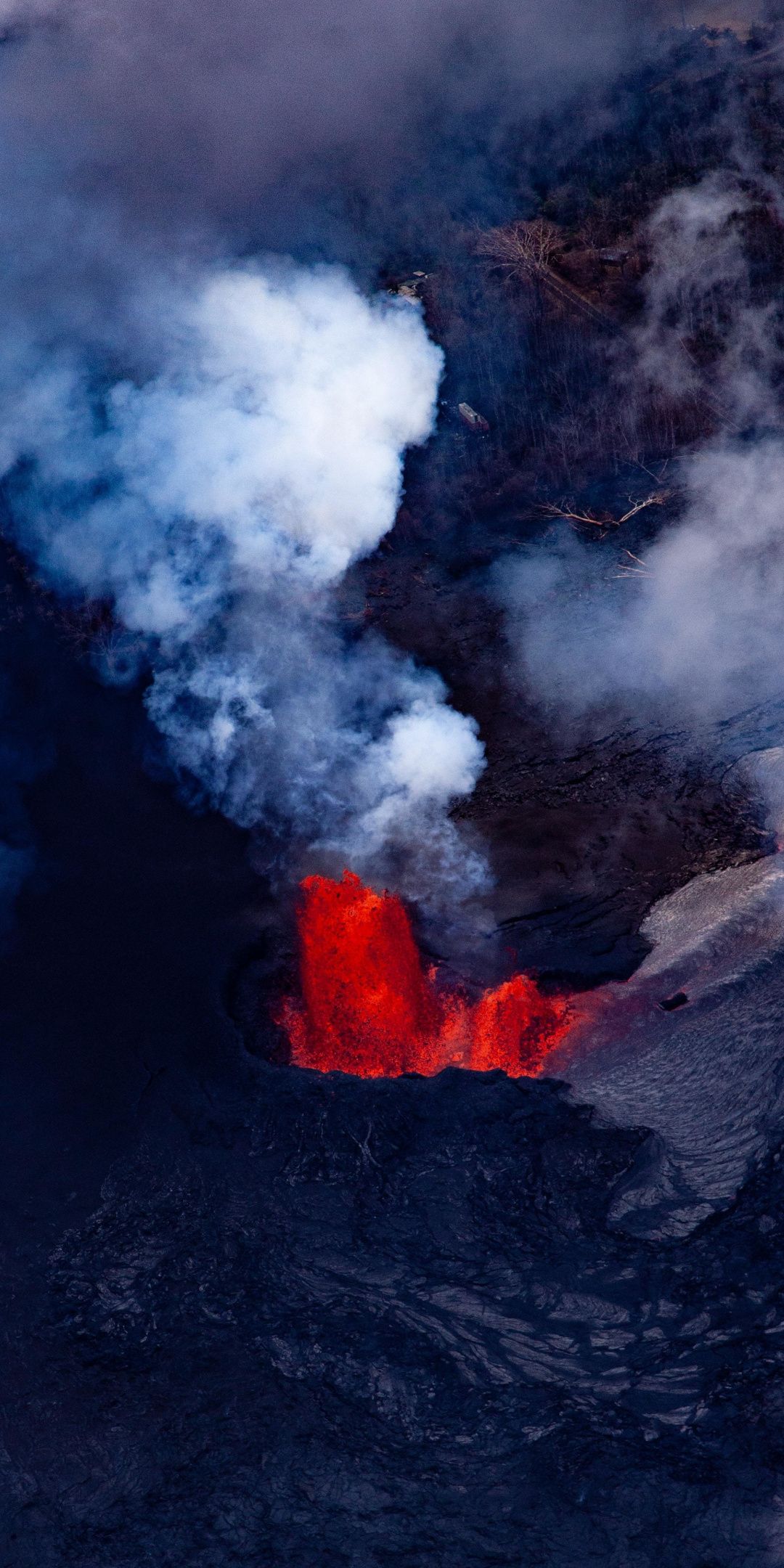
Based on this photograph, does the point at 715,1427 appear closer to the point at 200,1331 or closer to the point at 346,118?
the point at 200,1331

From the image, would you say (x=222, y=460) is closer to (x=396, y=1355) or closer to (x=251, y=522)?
(x=251, y=522)

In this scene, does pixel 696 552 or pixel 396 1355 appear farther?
pixel 696 552

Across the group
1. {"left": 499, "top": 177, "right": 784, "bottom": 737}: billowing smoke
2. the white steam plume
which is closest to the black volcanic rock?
the white steam plume

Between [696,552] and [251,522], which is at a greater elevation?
[251,522]

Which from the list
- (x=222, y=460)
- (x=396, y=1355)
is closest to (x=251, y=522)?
(x=222, y=460)

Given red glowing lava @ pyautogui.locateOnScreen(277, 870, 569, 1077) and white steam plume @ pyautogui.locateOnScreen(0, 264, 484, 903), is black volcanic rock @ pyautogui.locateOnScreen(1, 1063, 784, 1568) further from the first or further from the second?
white steam plume @ pyautogui.locateOnScreen(0, 264, 484, 903)

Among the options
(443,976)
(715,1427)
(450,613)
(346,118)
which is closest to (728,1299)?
(715,1427)
